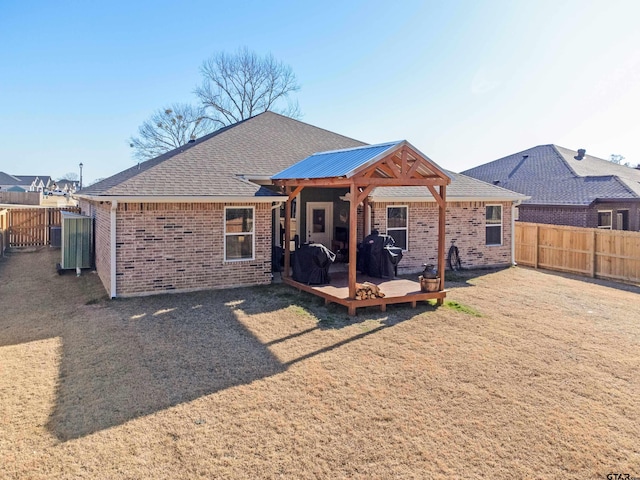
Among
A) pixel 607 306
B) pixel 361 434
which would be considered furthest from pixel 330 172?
pixel 607 306

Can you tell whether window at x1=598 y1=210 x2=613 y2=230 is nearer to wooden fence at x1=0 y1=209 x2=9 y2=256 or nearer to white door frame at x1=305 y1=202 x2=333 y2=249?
white door frame at x1=305 y1=202 x2=333 y2=249

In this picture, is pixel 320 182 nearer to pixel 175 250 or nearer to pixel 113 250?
pixel 175 250

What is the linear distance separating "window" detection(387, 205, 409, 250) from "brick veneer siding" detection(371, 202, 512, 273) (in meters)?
0.13

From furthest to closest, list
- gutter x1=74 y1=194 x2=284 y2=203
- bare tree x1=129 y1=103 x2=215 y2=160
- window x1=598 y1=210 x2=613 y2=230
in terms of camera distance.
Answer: bare tree x1=129 y1=103 x2=215 y2=160
window x1=598 y1=210 x2=613 y2=230
gutter x1=74 y1=194 x2=284 y2=203

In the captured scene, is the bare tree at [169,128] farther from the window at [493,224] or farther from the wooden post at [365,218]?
the window at [493,224]

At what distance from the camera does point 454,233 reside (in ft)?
47.4

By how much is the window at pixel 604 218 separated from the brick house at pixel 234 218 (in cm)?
648

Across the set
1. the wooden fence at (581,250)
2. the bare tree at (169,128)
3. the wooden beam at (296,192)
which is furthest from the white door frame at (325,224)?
the bare tree at (169,128)

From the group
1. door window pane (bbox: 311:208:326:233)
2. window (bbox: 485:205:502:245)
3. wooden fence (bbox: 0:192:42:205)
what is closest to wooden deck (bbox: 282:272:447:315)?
door window pane (bbox: 311:208:326:233)

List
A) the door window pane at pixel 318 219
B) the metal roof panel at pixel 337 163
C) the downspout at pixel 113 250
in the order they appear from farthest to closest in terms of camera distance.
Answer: the door window pane at pixel 318 219
the downspout at pixel 113 250
the metal roof panel at pixel 337 163

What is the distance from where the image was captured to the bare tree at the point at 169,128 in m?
38.2

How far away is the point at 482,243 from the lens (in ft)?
49.3

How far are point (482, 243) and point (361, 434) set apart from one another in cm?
1175

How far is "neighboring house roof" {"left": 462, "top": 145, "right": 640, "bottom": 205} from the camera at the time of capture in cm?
1892
